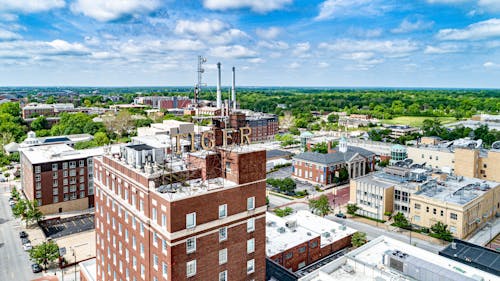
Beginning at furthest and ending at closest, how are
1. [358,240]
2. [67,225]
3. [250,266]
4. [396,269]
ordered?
[67,225] → [358,240] → [396,269] → [250,266]

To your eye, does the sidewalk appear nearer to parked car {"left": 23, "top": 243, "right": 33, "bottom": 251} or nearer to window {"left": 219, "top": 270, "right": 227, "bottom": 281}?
window {"left": 219, "top": 270, "right": 227, "bottom": 281}

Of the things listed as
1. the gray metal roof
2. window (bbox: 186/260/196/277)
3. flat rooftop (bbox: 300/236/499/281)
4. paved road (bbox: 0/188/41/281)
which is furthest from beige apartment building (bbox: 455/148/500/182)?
paved road (bbox: 0/188/41/281)

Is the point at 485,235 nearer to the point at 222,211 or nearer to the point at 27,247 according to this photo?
the point at 222,211

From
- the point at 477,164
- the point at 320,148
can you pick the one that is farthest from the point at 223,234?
the point at 320,148

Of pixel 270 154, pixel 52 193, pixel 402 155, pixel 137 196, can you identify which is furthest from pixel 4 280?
pixel 402 155

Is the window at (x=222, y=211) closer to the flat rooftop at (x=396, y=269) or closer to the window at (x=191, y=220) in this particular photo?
the window at (x=191, y=220)

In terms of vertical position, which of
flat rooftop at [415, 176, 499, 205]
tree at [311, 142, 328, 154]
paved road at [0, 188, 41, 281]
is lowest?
paved road at [0, 188, 41, 281]
